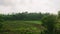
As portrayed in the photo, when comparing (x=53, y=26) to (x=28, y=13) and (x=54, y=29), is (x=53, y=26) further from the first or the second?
(x=28, y=13)

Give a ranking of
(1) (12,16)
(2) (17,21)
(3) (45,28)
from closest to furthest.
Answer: (3) (45,28) < (2) (17,21) < (1) (12,16)

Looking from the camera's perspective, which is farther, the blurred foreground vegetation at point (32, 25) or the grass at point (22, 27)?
the grass at point (22, 27)

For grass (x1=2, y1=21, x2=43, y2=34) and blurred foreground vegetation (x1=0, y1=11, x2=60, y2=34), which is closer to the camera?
blurred foreground vegetation (x1=0, y1=11, x2=60, y2=34)

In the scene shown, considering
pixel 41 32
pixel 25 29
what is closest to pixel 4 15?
pixel 25 29

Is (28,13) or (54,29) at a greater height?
(28,13)

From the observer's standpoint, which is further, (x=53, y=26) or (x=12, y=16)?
(x=12, y=16)

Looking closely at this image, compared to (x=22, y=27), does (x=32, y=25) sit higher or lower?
higher
